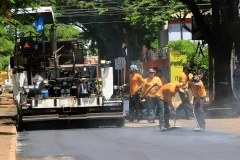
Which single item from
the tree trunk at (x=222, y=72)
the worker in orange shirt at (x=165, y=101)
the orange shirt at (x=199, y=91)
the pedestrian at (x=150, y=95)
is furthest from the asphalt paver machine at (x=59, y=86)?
the tree trunk at (x=222, y=72)

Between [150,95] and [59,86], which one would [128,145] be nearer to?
[59,86]

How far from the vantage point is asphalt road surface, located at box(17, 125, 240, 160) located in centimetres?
1195

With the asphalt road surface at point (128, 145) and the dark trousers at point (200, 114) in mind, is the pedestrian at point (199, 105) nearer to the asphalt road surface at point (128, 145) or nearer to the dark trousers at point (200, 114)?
the dark trousers at point (200, 114)

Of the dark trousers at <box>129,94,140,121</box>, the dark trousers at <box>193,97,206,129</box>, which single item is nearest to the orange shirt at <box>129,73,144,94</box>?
the dark trousers at <box>129,94,140,121</box>

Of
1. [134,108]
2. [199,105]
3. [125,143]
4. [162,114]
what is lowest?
[125,143]

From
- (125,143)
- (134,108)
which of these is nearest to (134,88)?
(134,108)

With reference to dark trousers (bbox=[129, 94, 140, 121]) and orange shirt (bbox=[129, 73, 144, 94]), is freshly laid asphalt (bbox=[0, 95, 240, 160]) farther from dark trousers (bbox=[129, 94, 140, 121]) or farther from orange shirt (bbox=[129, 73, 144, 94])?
orange shirt (bbox=[129, 73, 144, 94])

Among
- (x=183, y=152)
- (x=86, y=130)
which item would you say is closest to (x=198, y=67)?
(x=86, y=130)

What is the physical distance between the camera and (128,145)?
1395 centimetres

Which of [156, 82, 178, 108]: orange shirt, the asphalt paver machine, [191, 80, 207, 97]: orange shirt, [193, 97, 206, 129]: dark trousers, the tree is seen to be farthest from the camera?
the tree

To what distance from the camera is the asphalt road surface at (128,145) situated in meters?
11.9

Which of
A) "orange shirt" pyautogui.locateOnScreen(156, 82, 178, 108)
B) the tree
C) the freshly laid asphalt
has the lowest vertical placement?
the freshly laid asphalt

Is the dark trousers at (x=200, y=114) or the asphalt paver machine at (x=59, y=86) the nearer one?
the dark trousers at (x=200, y=114)

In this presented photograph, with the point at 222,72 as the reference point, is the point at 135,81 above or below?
below
